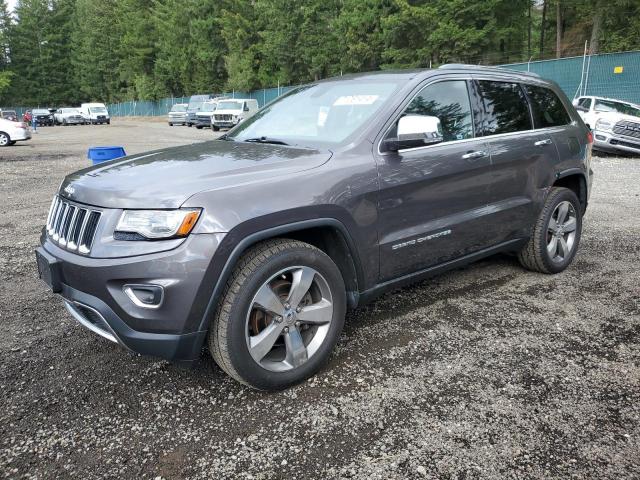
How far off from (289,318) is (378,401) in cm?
65

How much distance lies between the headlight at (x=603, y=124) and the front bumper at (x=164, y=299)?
14.3 meters

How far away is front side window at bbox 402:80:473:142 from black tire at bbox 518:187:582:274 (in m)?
1.17

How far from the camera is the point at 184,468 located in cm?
231

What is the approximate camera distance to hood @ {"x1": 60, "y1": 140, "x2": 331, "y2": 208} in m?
2.55

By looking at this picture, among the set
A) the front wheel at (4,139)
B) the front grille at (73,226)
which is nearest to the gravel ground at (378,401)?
the front grille at (73,226)

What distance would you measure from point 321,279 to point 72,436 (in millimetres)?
1463

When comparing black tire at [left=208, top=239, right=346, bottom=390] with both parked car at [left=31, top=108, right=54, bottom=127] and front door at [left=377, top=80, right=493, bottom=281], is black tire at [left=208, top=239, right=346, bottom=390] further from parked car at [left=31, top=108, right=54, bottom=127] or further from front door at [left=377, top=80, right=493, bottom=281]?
parked car at [left=31, top=108, right=54, bottom=127]

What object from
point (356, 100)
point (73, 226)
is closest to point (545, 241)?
point (356, 100)

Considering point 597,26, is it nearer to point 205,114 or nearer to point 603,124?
point 603,124

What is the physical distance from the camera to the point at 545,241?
4.50m

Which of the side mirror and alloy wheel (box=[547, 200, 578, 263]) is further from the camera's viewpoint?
alloy wheel (box=[547, 200, 578, 263])

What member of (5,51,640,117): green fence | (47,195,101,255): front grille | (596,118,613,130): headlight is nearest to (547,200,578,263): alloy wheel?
(47,195,101,255): front grille

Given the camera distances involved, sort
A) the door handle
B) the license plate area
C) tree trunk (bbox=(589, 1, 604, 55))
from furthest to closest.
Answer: tree trunk (bbox=(589, 1, 604, 55))
the door handle
the license plate area

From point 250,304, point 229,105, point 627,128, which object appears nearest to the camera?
point 250,304
